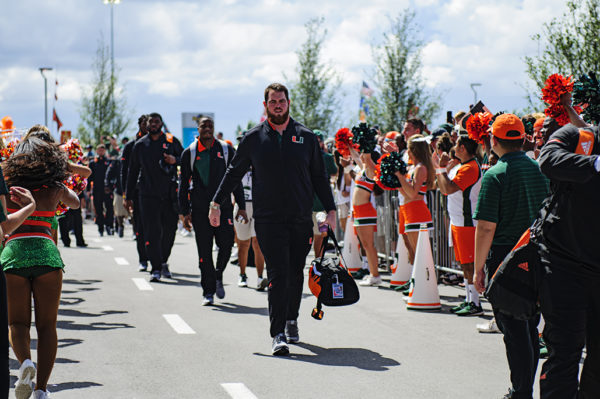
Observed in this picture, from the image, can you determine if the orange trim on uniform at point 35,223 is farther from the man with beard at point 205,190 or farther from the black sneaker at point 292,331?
the man with beard at point 205,190

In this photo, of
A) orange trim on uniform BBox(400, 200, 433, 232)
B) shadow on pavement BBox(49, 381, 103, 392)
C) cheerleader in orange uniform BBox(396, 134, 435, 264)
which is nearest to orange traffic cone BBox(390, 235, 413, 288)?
cheerleader in orange uniform BBox(396, 134, 435, 264)

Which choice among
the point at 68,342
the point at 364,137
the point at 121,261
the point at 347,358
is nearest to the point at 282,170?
the point at 347,358

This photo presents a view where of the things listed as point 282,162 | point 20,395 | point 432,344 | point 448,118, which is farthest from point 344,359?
point 448,118

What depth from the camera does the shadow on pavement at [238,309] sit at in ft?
32.3

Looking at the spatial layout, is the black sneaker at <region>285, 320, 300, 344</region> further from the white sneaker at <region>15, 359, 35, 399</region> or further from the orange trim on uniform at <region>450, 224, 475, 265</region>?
the white sneaker at <region>15, 359, 35, 399</region>

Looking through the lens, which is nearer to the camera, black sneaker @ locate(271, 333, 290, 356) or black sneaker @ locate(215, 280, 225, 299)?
black sneaker @ locate(271, 333, 290, 356)

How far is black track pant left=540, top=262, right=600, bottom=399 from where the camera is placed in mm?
4465

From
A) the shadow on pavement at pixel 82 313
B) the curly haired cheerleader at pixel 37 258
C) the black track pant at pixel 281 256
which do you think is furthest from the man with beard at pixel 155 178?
the curly haired cheerleader at pixel 37 258

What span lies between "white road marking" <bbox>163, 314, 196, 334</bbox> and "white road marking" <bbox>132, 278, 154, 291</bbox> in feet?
8.55

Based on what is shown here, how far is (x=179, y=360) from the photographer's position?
711 cm

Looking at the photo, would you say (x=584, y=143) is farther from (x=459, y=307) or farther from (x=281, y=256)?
(x=459, y=307)

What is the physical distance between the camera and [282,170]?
758 cm

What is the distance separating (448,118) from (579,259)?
9.87m

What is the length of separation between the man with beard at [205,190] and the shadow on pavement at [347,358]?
304cm
